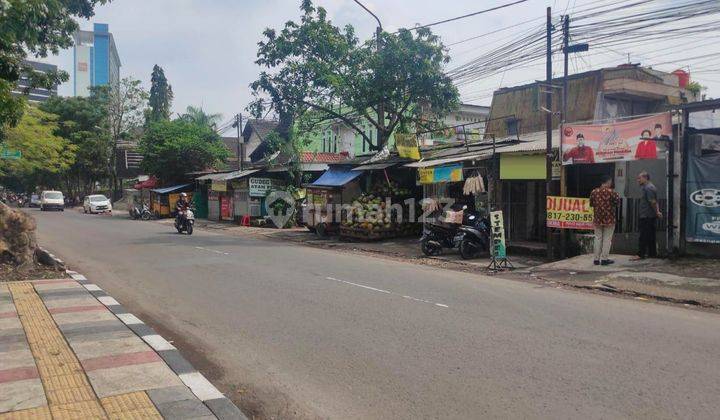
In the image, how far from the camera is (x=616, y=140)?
1267 cm

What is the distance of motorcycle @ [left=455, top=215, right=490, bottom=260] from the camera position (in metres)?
15.2

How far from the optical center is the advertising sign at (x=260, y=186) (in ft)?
102

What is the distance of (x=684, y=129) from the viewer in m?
12.1

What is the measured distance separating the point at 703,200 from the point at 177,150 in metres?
35.3

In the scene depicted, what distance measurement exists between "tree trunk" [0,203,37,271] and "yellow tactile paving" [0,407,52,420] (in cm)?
791

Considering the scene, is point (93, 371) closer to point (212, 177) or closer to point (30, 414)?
point (30, 414)

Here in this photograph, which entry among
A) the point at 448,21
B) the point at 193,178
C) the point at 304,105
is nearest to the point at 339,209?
the point at 304,105

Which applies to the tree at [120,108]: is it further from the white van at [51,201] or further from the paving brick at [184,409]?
the paving brick at [184,409]

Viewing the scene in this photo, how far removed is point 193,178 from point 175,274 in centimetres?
3113

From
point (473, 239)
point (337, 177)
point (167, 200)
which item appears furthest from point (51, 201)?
point (473, 239)

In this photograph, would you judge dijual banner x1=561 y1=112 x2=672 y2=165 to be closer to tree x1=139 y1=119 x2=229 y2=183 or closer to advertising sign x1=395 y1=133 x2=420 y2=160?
advertising sign x1=395 y1=133 x2=420 y2=160

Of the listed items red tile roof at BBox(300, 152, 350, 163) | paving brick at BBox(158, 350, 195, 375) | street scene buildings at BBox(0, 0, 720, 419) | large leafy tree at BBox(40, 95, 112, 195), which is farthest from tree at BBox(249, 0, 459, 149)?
large leafy tree at BBox(40, 95, 112, 195)

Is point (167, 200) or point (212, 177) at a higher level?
point (212, 177)

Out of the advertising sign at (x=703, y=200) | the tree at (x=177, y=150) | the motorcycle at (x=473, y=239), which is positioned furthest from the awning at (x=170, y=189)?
the advertising sign at (x=703, y=200)
